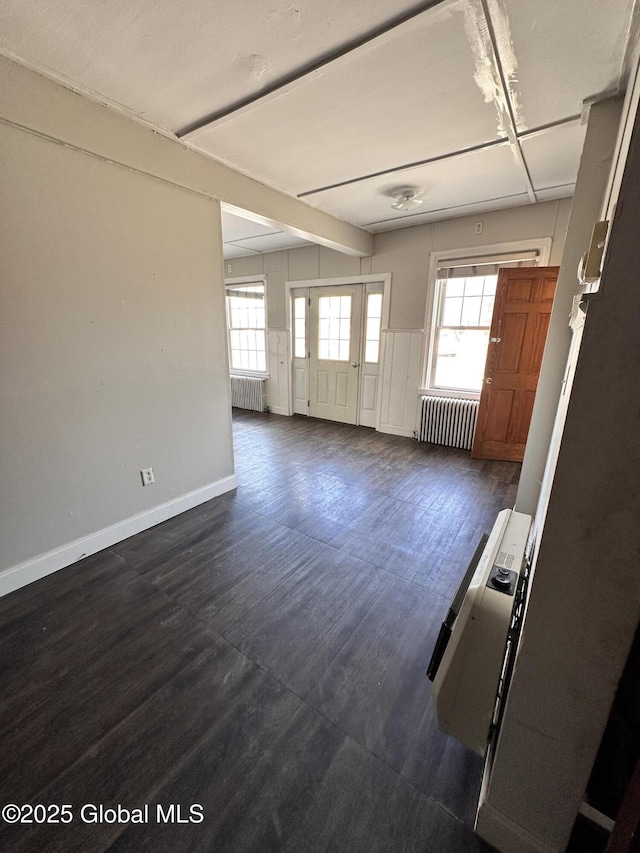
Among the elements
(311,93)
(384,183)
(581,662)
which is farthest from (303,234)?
(581,662)

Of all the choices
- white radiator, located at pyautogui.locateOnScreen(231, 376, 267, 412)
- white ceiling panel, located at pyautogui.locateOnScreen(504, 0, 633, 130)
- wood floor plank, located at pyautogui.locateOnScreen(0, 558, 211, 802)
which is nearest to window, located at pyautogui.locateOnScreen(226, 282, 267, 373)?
white radiator, located at pyautogui.locateOnScreen(231, 376, 267, 412)

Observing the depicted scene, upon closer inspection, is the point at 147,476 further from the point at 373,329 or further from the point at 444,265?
the point at 444,265

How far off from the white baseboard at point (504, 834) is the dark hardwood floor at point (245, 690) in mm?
71

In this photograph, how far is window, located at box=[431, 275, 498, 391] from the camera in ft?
12.9

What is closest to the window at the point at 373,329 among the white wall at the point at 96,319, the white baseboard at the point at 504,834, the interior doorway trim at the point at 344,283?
the interior doorway trim at the point at 344,283

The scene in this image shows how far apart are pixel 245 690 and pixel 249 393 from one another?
5035 mm

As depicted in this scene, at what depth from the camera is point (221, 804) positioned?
3.43ft

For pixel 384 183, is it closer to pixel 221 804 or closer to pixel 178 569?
pixel 178 569

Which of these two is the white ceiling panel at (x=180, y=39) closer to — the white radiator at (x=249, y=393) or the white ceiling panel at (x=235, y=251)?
the white ceiling panel at (x=235, y=251)

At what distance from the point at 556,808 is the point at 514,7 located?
8.57ft

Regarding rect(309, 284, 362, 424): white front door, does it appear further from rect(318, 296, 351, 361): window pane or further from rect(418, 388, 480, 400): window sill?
rect(418, 388, 480, 400): window sill

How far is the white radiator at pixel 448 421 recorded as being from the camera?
4.11 metres

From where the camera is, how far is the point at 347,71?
1619mm

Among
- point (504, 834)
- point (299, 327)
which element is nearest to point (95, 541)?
point (504, 834)
